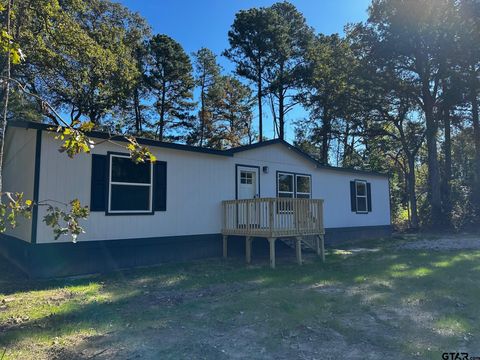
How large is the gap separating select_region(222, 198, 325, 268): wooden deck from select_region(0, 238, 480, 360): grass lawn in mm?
1005

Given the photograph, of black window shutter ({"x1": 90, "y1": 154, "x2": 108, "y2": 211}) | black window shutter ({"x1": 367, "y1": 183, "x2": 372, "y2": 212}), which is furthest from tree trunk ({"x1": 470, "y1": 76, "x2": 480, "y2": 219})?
black window shutter ({"x1": 90, "y1": 154, "x2": 108, "y2": 211})

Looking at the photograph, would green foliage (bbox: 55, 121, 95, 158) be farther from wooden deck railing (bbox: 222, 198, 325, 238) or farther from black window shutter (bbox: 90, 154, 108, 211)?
wooden deck railing (bbox: 222, 198, 325, 238)

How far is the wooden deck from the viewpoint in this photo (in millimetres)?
9077

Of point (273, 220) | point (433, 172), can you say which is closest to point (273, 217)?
point (273, 220)

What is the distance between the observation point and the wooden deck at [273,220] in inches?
357

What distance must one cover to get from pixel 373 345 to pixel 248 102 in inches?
1030

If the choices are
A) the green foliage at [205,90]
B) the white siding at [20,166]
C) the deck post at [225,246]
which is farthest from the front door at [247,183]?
the green foliage at [205,90]

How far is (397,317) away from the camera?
4.98 metres

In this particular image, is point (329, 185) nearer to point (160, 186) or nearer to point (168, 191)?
point (168, 191)

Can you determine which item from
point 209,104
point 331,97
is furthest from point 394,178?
point 209,104

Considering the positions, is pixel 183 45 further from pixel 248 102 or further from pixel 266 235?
pixel 266 235

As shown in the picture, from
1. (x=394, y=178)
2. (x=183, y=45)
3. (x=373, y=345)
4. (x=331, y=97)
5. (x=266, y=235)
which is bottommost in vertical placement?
(x=373, y=345)

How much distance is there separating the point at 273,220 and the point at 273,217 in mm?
76

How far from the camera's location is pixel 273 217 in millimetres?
9000
